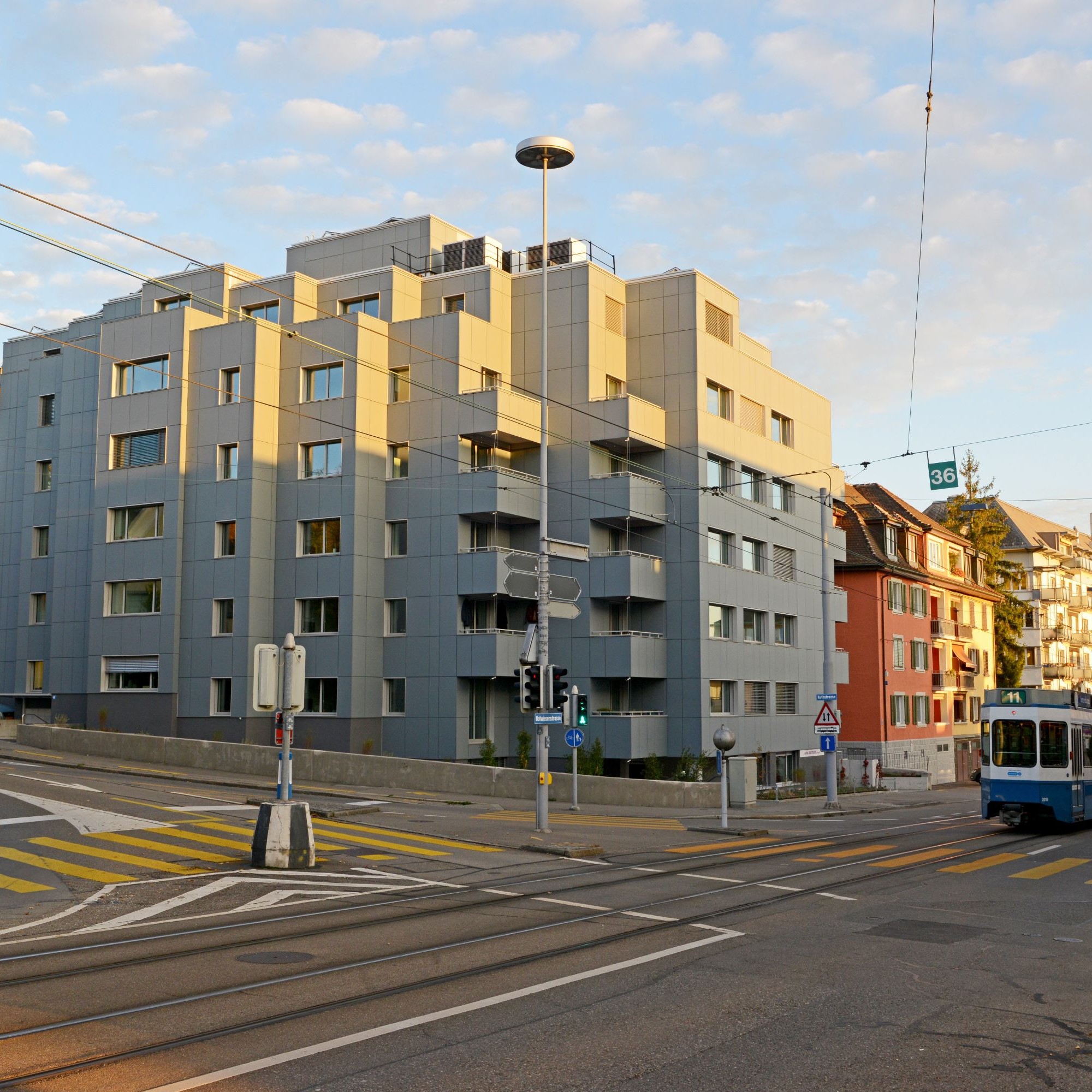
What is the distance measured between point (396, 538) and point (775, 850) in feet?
75.4

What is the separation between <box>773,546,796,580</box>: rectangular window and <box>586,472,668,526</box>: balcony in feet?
26.8

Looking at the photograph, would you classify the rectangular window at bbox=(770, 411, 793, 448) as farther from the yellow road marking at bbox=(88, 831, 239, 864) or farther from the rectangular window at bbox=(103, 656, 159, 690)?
the yellow road marking at bbox=(88, 831, 239, 864)

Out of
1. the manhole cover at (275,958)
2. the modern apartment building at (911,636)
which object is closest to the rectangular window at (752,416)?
the modern apartment building at (911,636)

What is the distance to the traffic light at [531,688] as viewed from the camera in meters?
23.0

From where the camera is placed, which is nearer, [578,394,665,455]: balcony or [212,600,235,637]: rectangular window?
[578,394,665,455]: balcony

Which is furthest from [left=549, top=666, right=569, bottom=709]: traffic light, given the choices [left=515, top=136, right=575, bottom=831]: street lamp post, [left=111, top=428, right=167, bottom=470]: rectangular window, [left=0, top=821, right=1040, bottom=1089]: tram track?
[left=111, top=428, right=167, bottom=470]: rectangular window

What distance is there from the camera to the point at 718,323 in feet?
147

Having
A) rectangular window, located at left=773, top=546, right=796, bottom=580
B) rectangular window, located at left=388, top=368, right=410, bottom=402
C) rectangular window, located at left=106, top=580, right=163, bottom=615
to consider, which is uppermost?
rectangular window, located at left=388, top=368, right=410, bottom=402

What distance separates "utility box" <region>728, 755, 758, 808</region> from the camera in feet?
111

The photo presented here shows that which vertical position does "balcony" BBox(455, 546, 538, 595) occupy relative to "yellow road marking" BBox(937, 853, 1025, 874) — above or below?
above

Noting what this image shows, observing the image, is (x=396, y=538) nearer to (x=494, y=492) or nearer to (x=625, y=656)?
(x=494, y=492)

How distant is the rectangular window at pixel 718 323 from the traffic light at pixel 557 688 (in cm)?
2357

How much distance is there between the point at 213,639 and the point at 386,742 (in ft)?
22.8

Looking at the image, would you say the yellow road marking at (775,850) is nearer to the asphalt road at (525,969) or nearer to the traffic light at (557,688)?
the asphalt road at (525,969)
